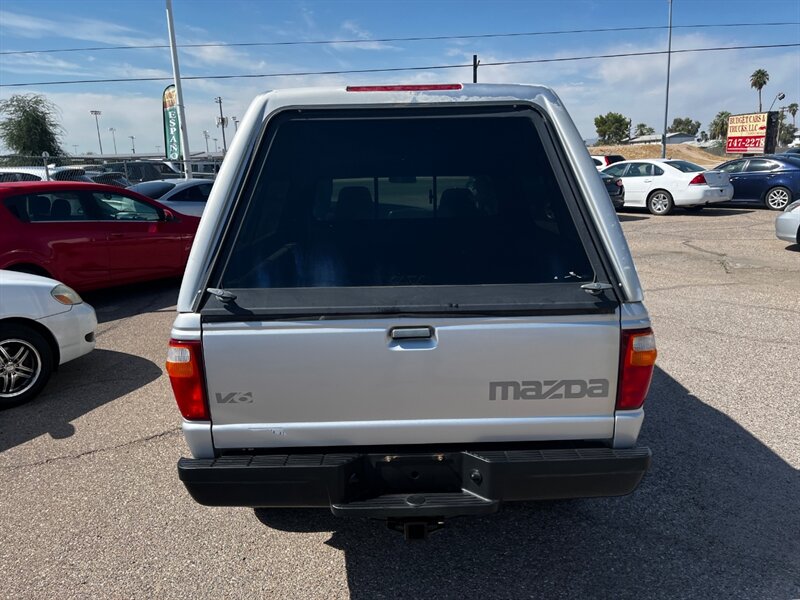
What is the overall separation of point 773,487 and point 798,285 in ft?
19.9

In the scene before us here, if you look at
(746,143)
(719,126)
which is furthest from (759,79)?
(746,143)

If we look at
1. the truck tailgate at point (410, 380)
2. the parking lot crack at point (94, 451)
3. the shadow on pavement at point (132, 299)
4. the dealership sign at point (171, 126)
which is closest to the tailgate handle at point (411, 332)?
the truck tailgate at point (410, 380)

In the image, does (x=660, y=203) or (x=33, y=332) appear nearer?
(x=33, y=332)

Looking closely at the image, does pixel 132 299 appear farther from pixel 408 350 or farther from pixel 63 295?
pixel 408 350

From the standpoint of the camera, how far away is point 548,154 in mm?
2527

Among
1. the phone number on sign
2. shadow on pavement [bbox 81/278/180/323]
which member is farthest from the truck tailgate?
the phone number on sign

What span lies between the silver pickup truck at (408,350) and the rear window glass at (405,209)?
0.01m

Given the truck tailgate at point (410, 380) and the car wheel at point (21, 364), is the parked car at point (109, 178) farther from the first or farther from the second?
the truck tailgate at point (410, 380)

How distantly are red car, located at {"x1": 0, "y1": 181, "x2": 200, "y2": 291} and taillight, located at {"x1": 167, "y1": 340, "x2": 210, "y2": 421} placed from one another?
224 inches

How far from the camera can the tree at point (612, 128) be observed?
8856cm

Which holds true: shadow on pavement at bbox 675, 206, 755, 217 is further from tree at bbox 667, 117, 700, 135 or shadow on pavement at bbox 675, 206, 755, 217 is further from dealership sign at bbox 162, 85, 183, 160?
tree at bbox 667, 117, 700, 135

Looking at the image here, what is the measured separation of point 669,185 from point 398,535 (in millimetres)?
15658

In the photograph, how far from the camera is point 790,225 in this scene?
1015 centimetres

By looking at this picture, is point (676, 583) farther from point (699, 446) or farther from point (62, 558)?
point (62, 558)
